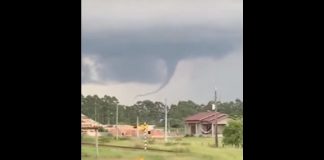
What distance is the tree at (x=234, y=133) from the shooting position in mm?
1379

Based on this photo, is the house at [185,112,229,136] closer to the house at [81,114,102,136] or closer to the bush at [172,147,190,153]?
the bush at [172,147,190,153]

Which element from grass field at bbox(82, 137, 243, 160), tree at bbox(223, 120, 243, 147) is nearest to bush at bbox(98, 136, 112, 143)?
grass field at bbox(82, 137, 243, 160)

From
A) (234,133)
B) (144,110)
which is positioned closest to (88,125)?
(144,110)

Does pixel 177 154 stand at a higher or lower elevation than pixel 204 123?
lower

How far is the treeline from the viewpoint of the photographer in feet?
4.66

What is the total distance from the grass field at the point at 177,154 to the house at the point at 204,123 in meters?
0.03

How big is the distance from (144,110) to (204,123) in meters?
0.23

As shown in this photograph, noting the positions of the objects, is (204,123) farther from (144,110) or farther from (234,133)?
(144,110)

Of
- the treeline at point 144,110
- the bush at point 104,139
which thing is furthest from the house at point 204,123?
the bush at point 104,139

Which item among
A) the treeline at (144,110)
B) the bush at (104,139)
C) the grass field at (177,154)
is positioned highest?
the treeline at (144,110)

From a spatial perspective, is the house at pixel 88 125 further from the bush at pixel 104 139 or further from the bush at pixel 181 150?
the bush at pixel 181 150

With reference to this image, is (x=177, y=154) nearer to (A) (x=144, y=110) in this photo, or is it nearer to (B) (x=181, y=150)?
(B) (x=181, y=150)

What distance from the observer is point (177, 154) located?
1.44 metres
